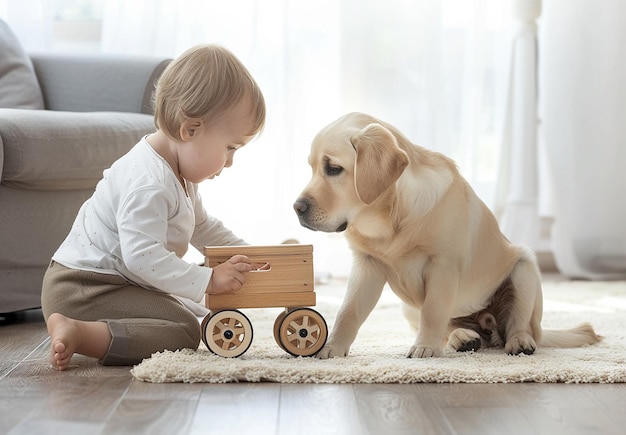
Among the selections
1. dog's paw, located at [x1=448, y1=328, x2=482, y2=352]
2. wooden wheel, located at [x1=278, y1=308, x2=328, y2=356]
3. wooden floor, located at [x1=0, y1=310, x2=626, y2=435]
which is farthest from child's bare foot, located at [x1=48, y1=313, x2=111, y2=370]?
dog's paw, located at [x1=448, y1=328, x2=482, y2=352]

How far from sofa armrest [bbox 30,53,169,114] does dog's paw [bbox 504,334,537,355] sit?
58.9 inches

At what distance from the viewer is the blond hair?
186cm

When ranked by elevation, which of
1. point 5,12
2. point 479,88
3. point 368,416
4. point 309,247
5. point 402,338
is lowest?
point 402,338

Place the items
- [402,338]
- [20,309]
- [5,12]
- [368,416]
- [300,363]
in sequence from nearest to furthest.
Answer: [368,416] < [300,363] < [402,338] < [20,309] < [5,12]

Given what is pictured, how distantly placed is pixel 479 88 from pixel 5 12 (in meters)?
1.95

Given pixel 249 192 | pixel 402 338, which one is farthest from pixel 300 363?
pixel 249 192

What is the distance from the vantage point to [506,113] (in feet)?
12.2

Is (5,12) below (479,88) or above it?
above

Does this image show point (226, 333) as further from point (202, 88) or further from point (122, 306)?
point (202, 88)

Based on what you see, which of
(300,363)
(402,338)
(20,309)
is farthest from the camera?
(20,309)

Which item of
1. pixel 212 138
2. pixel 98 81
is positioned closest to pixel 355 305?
pixel 212 138

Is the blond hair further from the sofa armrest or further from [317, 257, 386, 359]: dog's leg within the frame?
the sofa armrest

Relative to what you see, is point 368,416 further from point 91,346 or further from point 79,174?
point 79,174

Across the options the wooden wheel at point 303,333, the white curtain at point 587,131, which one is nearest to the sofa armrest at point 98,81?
the wooden wheel at point 303,333
